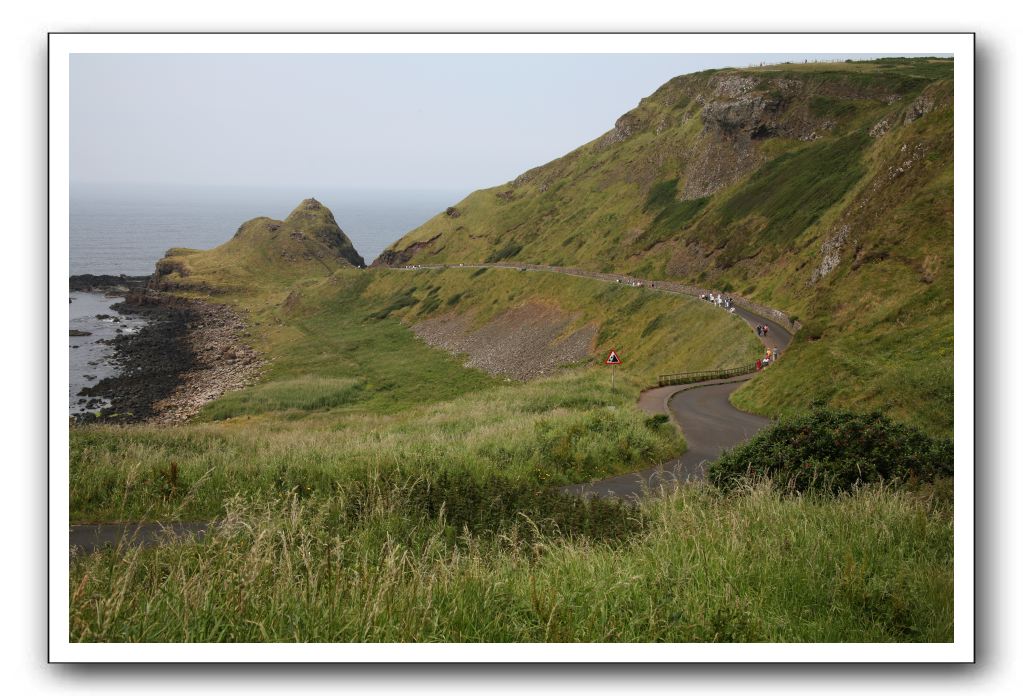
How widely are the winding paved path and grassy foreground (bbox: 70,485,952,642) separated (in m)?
0.76

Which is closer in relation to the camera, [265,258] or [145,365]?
[145,365]

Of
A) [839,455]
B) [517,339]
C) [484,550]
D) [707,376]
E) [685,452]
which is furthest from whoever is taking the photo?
[517,339]

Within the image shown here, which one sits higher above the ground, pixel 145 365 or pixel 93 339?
pixel 93 339

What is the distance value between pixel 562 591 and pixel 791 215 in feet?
218

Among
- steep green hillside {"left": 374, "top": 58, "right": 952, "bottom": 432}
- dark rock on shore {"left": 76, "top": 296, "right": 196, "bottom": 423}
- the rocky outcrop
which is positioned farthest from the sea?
the rocky outcrop

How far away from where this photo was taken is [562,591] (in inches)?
265

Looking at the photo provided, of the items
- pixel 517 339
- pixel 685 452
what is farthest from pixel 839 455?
pixel 517 339

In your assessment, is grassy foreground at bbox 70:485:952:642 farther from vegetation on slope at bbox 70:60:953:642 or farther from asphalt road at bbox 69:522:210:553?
asphalt road at bbox 69:522:210:553

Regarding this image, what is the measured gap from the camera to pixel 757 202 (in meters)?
76.4

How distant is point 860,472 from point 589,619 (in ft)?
18.6

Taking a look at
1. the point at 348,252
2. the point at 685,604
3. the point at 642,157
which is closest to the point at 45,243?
the point at 685,604

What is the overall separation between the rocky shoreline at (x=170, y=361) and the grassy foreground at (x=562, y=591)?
22.0m

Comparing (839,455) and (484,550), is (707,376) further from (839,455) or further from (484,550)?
(484,550)

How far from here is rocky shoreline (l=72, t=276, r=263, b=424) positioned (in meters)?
46.8
